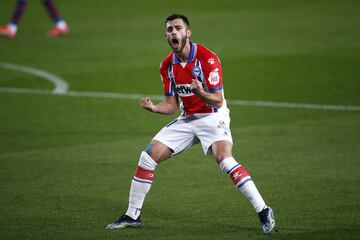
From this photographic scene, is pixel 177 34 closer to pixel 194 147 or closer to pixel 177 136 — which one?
pixel 177 136

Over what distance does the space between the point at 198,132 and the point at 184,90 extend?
481mm

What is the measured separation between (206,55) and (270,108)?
21.1 feet

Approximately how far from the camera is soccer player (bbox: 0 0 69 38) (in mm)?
21938

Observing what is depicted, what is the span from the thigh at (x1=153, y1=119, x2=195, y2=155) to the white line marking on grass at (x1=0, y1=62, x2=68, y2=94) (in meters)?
8.33

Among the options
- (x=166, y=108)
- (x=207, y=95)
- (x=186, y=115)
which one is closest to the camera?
(x=207, y=95)

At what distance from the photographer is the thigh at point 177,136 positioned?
29.1ft

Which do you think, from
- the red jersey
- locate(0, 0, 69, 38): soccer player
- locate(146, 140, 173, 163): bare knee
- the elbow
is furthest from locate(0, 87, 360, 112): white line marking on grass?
locate(146, 140, 173, 163): bare knee

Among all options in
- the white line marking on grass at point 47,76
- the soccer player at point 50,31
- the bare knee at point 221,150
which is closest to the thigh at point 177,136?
the bare knee at point 221,150

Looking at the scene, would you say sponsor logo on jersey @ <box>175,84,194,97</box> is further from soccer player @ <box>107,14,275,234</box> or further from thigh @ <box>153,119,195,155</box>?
thigh @ <box>153,119,195,155</box>

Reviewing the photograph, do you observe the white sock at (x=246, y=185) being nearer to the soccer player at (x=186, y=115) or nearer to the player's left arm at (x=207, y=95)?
the soccer player at (x=186, y=115)

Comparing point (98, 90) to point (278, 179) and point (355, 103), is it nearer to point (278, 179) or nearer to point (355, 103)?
point (355, 103)

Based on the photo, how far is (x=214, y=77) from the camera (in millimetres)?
8633

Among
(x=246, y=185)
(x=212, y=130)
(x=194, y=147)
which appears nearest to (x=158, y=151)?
(x=212, y=130)

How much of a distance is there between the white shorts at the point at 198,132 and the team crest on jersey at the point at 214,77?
414 mm
